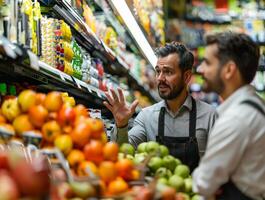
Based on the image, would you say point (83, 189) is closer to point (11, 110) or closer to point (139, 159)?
point (11, 110)

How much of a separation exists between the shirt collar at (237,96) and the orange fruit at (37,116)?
756 millimetres

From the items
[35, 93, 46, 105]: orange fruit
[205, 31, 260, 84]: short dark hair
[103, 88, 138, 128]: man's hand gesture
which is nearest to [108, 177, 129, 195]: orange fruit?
[35, 93, 46, 105]: orange fruit

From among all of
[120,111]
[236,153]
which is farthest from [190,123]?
[236,153]

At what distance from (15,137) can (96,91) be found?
2.29 m

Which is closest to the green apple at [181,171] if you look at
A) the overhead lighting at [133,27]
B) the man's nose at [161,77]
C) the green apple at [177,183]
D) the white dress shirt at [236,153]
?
the green apple at [177,183]

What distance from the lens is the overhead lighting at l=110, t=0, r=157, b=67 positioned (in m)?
4.42

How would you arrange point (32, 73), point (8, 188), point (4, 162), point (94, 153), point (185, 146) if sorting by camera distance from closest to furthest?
point (8, 188)
point (4, 162)
point (94, 153)
point (32, 73)
point (185, 146)

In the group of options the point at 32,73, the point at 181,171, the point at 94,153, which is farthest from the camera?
the point at 32,73

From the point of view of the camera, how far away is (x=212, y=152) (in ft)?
6.50

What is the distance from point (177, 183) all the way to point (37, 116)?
0.68 m

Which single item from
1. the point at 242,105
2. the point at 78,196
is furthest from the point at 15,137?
the point at 242,105

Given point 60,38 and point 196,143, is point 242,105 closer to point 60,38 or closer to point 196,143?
point 196,143

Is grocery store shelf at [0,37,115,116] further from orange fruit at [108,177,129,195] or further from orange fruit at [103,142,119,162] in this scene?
orange fruit at [108,177,129,195]

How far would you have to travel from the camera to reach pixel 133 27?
5148 mm
